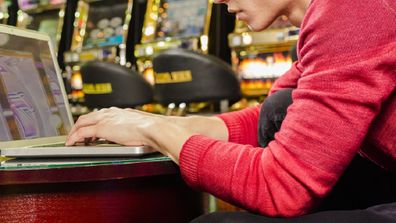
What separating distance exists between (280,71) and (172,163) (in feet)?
11.7

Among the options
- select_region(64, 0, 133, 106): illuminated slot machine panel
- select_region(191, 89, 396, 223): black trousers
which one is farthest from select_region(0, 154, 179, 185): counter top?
select_region(64, 0, 133, 106): illuminated slot machine panel

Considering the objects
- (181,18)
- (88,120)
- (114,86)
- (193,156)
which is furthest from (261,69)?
(193,156)

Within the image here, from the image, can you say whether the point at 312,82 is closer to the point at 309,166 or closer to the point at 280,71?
the point at 309,166

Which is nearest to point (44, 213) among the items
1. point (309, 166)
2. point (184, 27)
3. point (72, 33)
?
point (309, 166)

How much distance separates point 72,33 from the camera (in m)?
6.45

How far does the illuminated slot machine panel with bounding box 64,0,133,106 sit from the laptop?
4309mm

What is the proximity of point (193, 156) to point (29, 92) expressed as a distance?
0.48 metres

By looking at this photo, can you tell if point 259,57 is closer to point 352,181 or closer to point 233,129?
point 233,129

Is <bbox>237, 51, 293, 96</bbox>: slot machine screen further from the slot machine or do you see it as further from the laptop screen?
the laptop screen

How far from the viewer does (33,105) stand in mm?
1354

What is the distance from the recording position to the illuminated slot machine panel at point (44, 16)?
6352 millimetres

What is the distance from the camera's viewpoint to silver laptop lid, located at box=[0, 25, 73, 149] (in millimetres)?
1261

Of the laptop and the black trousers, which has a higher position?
the laptop

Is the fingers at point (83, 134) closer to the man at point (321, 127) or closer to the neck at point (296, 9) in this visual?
the man at point (321, 127)
